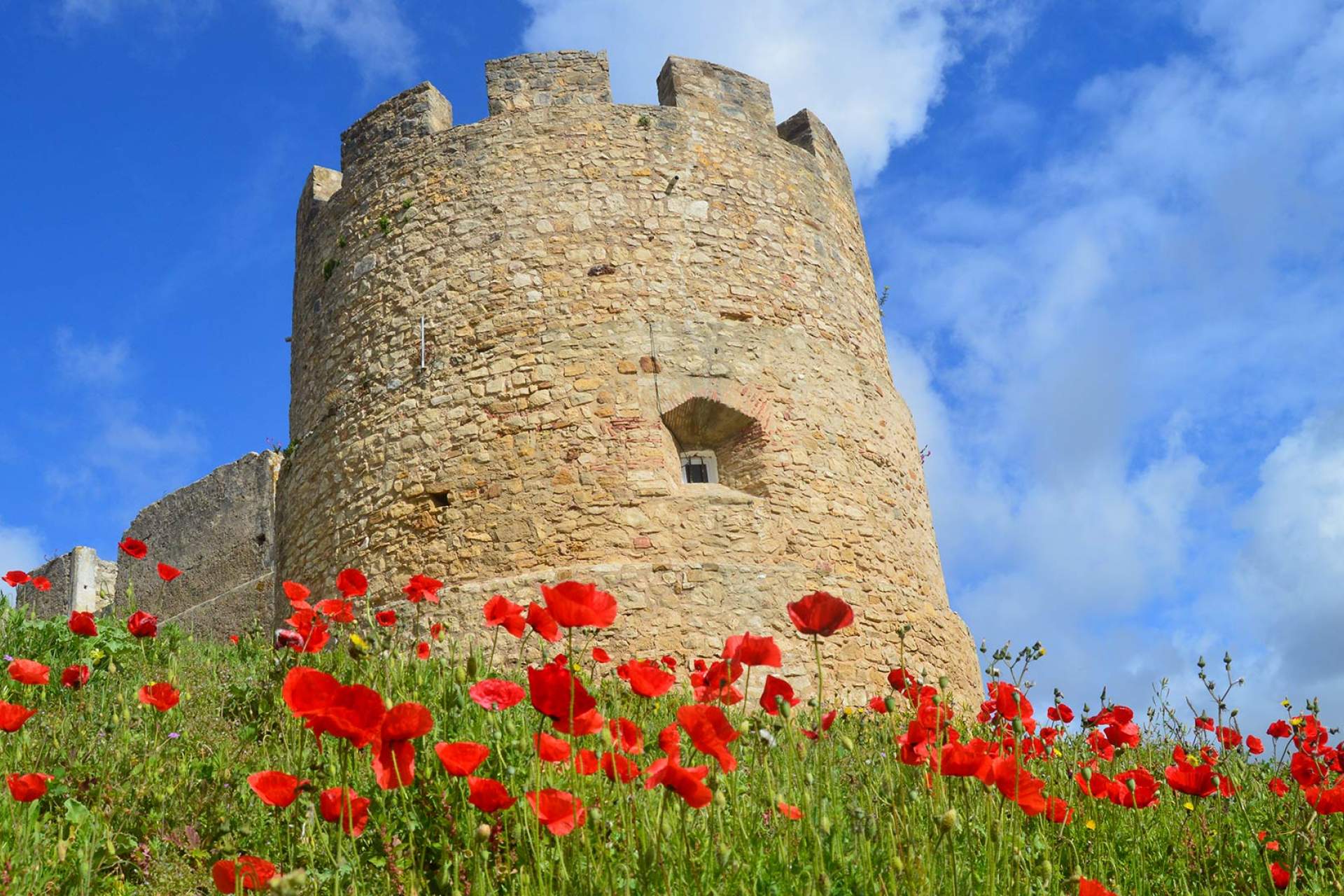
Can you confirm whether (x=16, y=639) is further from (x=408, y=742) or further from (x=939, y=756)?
(x=939, y=756)

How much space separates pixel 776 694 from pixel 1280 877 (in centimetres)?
143

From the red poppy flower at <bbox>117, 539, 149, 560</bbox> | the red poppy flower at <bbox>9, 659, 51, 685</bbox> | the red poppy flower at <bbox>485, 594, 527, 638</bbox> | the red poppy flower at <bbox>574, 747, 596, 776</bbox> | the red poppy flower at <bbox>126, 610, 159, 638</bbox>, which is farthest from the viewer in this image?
the red poppy flower at <bbox>117, 539, 149, 560</bbox>

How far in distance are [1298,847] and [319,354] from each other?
7.67 m

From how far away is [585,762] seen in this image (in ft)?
7.65

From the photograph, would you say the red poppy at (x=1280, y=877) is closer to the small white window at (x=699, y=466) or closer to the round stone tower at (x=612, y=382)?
the round stone tower at (x=612, y=382)

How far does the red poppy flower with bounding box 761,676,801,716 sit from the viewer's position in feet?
7.89

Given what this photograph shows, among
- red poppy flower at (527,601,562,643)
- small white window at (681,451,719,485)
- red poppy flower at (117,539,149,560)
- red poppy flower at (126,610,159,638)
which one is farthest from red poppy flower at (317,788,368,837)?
small white window at (681,451,719,485)

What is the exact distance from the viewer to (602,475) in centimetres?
722

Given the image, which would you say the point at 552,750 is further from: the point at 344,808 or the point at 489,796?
the point at 344,808

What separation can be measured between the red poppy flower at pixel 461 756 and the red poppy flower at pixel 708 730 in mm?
392

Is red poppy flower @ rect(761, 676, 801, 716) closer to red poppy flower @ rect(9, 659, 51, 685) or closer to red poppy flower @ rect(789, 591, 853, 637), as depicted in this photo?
red poppy flower @ rect(789, 591, 853, 637)

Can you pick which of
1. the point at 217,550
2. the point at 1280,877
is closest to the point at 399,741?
the point at 1280,877

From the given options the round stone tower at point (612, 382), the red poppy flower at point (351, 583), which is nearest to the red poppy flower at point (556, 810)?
the red poppy flower at point (351, 583)

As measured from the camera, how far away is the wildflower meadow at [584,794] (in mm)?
2121
